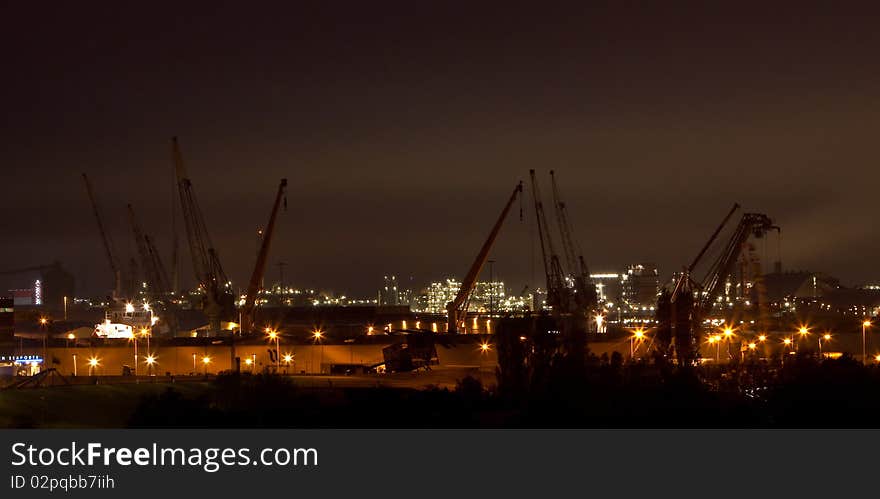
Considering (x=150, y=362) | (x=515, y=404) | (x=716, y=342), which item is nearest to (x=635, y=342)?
(x=716, y=342)

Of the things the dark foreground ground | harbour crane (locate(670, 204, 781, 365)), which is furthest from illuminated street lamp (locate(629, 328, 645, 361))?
the dark foreground ground

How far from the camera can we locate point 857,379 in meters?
29.5

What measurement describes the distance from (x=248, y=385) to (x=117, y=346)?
33.5m

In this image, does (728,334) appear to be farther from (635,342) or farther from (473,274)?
(473,274)

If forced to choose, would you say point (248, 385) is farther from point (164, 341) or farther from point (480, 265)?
point (480, 265)

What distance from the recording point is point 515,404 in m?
31.0

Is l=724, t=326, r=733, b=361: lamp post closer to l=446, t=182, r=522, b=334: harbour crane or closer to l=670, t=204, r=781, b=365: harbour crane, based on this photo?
l=670, t=204, r=781, b=365: harbour crane

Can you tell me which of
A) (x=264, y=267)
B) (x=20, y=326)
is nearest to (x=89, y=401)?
(x=264, y=267)

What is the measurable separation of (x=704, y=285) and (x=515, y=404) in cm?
4534

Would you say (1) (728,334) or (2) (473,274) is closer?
(1) (728,334)

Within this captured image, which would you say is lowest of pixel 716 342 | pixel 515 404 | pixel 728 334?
pixel 515 404

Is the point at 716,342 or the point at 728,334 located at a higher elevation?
the point at 728,334

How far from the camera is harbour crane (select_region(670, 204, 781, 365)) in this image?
45719 mm

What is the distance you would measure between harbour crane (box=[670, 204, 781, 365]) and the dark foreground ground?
9183 mm
